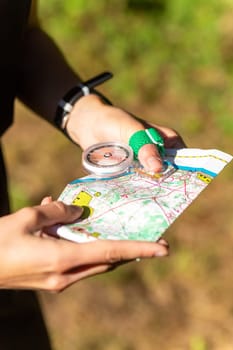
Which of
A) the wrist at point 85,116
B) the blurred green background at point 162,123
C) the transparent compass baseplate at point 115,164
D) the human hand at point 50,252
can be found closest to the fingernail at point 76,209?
the human hand at point 50,252

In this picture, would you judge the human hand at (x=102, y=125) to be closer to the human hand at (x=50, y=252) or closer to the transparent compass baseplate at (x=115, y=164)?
the transparent compass baseplate at (x=115, y=164)

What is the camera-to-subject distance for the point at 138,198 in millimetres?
1126

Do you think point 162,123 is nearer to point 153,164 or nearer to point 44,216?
point 153,164

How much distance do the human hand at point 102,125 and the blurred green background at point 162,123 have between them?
83 centimetres

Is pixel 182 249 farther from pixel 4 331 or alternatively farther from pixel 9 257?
pixel 9 257

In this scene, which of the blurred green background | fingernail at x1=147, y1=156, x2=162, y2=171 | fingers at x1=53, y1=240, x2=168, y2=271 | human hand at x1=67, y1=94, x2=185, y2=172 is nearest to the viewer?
fingers at x1=53, y1=240, x2=168, y2=271

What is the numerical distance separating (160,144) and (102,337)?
3.11 ft

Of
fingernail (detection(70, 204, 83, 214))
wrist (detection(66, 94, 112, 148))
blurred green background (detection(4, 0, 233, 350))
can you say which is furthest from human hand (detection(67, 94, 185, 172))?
blurred green background (detection(4, 0, 233, 350))

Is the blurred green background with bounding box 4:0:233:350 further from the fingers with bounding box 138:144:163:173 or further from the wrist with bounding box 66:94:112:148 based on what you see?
the fingers with bounding box 138:144:163:173

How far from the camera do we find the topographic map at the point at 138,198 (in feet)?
3.50

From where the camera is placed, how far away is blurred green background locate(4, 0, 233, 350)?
204cm

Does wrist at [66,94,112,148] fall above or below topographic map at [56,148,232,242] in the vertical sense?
above

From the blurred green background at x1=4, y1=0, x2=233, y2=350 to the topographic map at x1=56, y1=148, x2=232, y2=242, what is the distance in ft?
3.03

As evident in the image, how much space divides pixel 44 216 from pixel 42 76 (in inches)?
18.7
